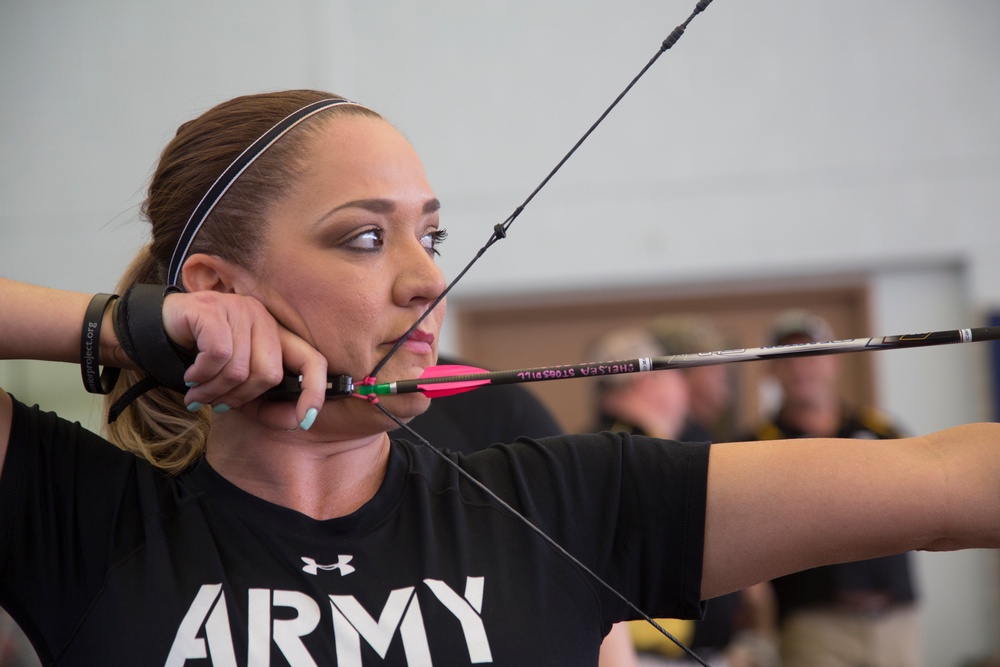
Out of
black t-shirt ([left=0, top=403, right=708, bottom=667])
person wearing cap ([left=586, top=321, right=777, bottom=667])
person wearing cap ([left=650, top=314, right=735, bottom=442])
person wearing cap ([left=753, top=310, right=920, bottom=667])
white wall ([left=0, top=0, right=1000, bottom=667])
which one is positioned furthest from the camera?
white wall ([left=0, top=0, right=1000, bottom=667])

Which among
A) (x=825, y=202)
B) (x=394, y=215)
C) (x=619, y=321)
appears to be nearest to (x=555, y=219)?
(x=619, y=321)

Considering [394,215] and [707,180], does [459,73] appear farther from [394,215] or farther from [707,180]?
[394,215]

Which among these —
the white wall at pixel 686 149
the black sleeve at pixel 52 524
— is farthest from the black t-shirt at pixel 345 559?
the white wall at pixel 686 149

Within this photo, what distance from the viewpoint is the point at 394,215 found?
105 centimetres

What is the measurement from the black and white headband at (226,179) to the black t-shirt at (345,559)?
0.70ft

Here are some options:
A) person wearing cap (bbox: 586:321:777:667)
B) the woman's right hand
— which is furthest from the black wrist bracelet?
person wearing cap (bbox: 586:321:777:667)

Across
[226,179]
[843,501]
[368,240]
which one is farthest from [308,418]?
[843,501]

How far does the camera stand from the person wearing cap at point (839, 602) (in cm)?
315

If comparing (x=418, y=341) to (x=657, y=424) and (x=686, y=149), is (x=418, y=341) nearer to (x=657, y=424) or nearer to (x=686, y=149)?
(x=657, y=424)

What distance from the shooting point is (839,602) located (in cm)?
317

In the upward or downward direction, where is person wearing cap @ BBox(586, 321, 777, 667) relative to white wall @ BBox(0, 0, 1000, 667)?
downward

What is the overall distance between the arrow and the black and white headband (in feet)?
0.88

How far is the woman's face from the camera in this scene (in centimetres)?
102

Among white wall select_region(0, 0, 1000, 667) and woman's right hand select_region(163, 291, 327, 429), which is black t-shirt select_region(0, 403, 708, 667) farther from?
white wall select_region(0, 0, 1000, 667)
